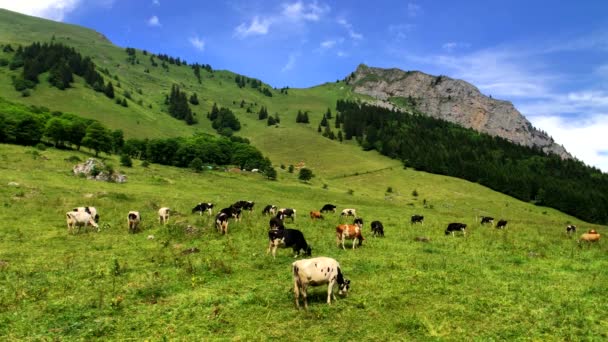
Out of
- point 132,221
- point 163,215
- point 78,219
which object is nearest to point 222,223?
point 132,221

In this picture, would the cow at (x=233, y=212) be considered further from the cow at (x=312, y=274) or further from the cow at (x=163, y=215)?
the cow at (x=312, y=274)

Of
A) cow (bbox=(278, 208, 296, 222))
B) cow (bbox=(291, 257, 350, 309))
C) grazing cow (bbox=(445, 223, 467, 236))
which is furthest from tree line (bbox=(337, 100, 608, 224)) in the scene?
cow (bbox=(291, 257, 350, 309))

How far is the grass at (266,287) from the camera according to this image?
12141mm

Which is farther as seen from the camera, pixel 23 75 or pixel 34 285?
pixel 23 75

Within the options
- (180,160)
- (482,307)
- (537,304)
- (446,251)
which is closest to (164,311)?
(482,307)

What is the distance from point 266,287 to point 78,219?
61.5 feet

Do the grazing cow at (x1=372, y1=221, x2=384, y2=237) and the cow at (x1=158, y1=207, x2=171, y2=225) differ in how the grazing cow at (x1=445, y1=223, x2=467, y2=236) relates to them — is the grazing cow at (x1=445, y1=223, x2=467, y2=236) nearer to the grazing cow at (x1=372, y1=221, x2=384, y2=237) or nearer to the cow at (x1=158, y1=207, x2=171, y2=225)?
the grazing cow at (x1=372, y1=221, x2=384, y2=237)

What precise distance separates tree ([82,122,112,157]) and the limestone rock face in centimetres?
2899

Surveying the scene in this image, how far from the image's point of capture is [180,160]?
109 meters

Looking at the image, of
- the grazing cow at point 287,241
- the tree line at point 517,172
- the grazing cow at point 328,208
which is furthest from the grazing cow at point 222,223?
the tree line at point 517,172

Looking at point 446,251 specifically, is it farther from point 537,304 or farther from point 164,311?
point 164,311

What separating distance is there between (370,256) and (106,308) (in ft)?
44.7

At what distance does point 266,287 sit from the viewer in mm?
15883

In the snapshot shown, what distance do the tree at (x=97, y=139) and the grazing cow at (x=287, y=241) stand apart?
3177 inches
